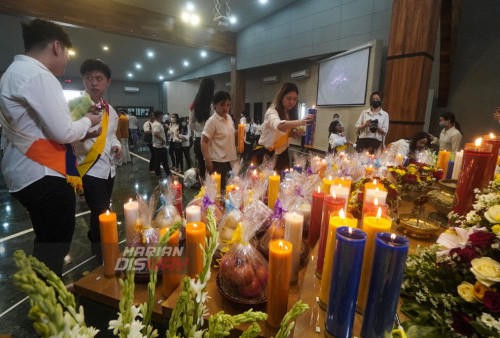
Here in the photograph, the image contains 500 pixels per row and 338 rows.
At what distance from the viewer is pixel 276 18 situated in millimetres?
9062

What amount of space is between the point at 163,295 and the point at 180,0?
800 cm

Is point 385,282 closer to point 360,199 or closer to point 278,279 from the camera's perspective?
point 278,279

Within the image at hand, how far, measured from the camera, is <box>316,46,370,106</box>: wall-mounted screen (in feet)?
21.3

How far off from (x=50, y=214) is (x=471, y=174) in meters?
2.08

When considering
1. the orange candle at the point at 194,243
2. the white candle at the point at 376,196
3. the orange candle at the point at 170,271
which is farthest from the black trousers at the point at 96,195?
the white candle at the point at 376,196

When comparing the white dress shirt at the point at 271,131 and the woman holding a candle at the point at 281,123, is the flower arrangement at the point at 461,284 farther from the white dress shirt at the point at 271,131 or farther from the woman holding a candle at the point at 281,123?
the white dress shirt at the point at 271,131

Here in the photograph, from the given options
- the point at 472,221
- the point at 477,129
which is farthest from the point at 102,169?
the point at 477,129

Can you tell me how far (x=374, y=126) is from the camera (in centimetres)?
408

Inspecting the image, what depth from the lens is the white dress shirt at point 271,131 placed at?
2.52 metres

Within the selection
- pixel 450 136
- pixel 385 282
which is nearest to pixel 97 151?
pixel 385 282

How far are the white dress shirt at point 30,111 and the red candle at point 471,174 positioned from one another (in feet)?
6.35

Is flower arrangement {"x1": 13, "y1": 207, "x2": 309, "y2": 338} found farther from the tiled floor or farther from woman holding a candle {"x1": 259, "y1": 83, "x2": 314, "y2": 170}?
woman holding a candle {"x1": 259, "y1": 83, "x2": 314, "y2": 170}

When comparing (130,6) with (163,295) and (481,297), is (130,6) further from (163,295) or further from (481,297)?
(481,297)

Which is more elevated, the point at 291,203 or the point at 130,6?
the point at 130,6
